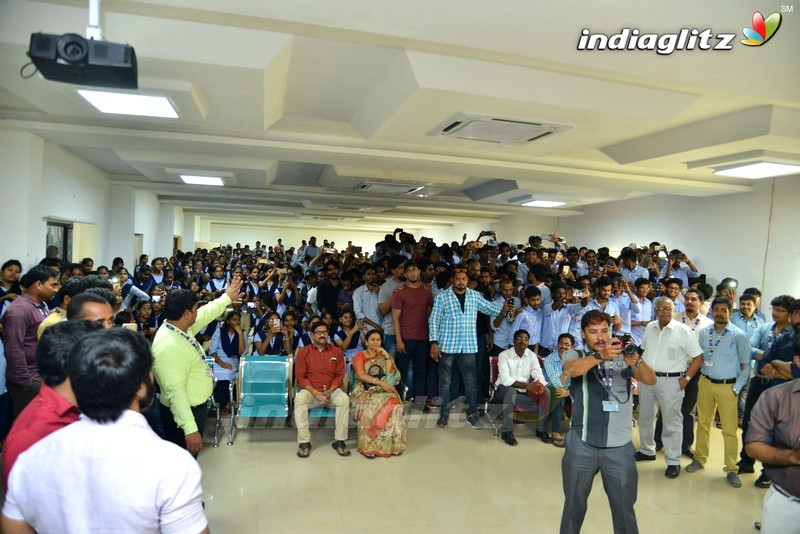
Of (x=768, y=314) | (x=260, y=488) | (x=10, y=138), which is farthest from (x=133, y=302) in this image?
(x=768, y=314)

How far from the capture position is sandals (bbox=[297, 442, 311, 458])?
412 cm

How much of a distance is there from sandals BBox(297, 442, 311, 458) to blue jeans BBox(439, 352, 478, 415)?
1.47 metres

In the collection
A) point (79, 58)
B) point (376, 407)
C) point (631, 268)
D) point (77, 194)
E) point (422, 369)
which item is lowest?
point (376, 407)

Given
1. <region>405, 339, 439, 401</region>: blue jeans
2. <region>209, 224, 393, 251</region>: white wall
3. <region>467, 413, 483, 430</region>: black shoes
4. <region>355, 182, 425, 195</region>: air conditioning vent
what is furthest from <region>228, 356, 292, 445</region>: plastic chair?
<region>209, 224, 393, 251</region>: white wall

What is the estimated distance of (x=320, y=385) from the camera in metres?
4.48

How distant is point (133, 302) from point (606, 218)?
10362mm

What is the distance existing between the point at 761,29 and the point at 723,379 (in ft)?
8.72

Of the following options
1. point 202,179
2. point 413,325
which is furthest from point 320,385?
point 202,179

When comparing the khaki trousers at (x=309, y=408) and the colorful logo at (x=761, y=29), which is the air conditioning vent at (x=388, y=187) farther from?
the colorful logo at (x=761, y=29)

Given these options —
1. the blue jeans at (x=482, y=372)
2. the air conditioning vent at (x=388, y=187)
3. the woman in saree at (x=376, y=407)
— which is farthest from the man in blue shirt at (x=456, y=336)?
the air conditioning vent at (x=388, y=187)

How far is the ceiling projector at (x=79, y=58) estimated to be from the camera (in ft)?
7.99

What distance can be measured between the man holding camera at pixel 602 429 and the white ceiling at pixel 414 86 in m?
1.85

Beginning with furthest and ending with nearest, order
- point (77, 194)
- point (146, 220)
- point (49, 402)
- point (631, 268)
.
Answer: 1. point (146, 220)
2. point (631, 268)
3. point (77, 194)
4. point (49, 402)

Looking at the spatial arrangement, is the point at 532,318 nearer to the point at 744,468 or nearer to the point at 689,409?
the point at 689,409
